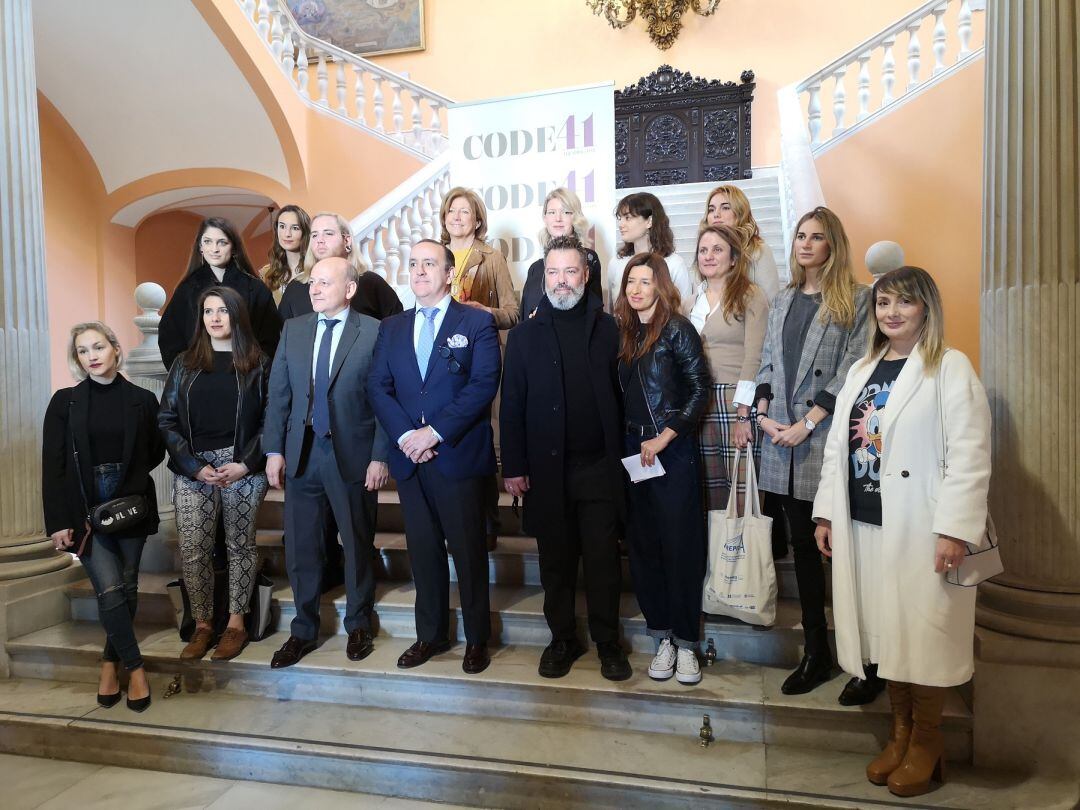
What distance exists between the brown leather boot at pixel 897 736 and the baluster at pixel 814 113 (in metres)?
6.27

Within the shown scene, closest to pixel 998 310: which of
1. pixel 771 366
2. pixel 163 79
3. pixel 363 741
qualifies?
pixel 771 366

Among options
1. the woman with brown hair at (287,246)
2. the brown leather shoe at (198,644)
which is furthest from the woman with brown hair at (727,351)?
the brown leather shoe at (198,644)

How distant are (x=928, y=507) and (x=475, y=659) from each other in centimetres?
167

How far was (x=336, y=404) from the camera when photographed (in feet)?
9.96

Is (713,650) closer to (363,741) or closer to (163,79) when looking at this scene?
(363,741)

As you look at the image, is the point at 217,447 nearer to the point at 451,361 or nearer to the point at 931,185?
the point at 451,361

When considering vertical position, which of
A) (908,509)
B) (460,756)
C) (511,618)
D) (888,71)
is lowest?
(460,756)

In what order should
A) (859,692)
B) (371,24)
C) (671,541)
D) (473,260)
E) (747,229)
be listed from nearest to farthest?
(859,692)
(671,541)
(747,229)
(473,260)
(371,24)

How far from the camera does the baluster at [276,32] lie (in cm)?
756

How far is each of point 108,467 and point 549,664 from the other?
73.6 inches

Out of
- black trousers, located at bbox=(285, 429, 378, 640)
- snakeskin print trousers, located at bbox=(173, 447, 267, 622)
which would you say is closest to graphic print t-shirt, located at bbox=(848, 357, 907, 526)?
black trousers, located at bbox=(285, 429, 378, 640)

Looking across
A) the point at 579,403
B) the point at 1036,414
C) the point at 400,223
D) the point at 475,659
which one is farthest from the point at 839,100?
the point at 475,659

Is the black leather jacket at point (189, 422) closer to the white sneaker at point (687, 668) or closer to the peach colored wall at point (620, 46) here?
the white sneaker at point (687, 668)

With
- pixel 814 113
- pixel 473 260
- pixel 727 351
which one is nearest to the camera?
pixel 727 351
